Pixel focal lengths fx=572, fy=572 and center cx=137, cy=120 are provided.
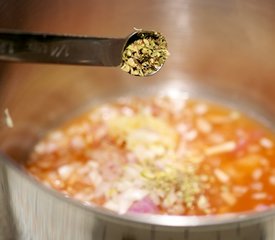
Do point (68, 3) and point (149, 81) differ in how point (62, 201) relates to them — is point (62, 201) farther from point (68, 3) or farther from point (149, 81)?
point (149, 81)

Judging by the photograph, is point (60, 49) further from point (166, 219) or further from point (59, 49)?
point (166, 219)

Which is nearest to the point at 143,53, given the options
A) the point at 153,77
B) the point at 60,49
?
the point at 60,49

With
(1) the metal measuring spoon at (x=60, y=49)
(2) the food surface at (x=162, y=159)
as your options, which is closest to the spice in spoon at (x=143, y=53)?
(1) the metal measuring spoon at (x=60, y=49)

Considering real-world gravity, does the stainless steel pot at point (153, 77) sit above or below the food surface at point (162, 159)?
above

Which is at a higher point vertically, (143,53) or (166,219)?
(143,53)

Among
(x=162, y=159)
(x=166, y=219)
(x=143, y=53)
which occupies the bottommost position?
(x=166, y=219)

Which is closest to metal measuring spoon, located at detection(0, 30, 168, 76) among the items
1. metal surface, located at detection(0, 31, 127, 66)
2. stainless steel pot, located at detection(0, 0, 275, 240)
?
metal surface, located at detection(0, 31, 127, 66)

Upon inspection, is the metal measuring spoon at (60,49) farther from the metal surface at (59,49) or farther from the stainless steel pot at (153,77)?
the stainless steel pot at (153,77)
